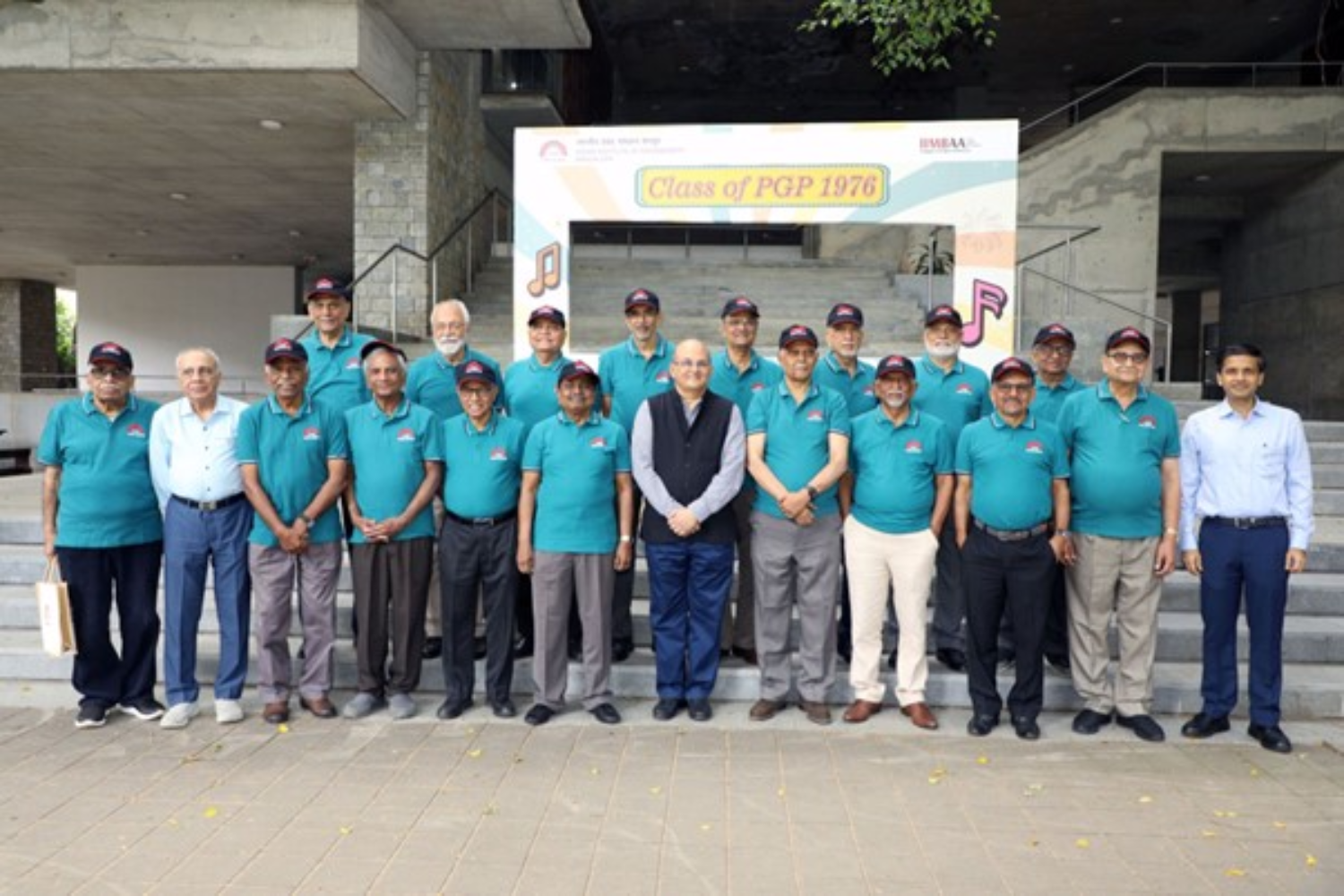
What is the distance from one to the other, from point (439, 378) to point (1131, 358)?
362cm

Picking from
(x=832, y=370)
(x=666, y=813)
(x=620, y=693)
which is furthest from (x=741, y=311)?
(x=666, y=813)

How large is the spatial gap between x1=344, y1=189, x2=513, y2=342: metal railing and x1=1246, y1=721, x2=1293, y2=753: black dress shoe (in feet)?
26.0

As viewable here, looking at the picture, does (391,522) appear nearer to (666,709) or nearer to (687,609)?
(687,609)

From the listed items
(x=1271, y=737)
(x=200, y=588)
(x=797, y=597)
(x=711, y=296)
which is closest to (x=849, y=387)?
A: (x=797, y=597)

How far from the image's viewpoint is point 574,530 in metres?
4.59

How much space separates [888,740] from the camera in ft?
14.6

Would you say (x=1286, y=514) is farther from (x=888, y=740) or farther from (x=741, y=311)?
(x=741, y=311)

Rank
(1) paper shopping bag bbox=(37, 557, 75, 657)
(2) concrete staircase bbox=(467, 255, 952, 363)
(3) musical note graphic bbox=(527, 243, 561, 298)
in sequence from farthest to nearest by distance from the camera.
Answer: (2) concrete staircase bbox=(467, 255, 952, 363), (3) musical note graphic bbox=(527, 243, 561, 298), (1) paper shopping bag bbox=(37, 557, 75, 657)

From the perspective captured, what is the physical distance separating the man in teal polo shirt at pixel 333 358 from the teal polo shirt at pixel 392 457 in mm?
512

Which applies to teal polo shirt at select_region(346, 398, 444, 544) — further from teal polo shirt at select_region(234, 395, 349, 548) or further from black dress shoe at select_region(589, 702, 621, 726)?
black dress shoe at select_region(589, 702, 621, 726)

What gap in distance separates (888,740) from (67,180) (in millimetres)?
16223

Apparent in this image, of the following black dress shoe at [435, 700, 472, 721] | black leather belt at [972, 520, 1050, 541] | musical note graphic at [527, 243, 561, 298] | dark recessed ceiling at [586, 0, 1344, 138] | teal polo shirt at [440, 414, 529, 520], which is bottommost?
black dress shoe at [435, 700, 472, 721]

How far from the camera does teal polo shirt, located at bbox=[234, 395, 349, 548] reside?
4.55 metres

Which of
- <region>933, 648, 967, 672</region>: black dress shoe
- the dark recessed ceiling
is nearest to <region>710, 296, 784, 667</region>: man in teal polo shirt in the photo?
<region>933, 648, 967, 672</region>: black dress shoe
